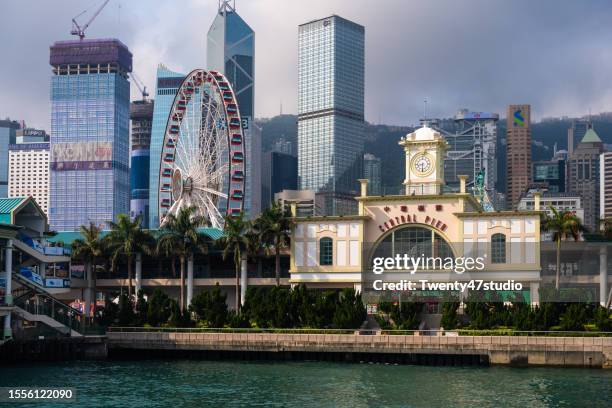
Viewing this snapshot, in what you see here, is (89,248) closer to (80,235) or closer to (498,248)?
(80,235)

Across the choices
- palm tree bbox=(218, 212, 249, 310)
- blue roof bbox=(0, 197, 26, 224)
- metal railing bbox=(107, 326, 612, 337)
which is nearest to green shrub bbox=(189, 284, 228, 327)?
metal railing bbox=(107, 326, 612, 337)

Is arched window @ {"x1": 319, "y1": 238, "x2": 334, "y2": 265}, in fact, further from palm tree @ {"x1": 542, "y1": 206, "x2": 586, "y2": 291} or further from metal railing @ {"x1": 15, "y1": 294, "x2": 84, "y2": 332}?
metal railing @ {"x1": 15, "y1": 294, "x2": 84, "y2": 332}

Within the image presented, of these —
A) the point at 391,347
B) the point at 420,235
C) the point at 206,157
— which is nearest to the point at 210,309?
the point at 391,347

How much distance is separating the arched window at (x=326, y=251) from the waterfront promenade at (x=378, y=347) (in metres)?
18.9

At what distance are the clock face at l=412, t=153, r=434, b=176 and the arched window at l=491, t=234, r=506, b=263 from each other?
10.9m

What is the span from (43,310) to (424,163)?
1699 inches

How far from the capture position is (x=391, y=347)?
274 ft

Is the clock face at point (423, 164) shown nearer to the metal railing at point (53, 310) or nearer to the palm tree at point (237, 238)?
the palm tree at point (237, 238)

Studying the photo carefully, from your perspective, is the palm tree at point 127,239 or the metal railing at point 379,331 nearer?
the metal railing at point 379,331

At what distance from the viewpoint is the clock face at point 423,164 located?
106812 mm

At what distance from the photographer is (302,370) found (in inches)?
3078

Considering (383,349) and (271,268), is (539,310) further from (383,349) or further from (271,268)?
(271,268)

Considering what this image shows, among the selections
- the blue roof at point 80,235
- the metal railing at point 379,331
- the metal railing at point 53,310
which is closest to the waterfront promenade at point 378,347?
the metal railing at point 379,331

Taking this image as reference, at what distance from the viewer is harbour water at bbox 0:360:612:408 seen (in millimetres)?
61781
